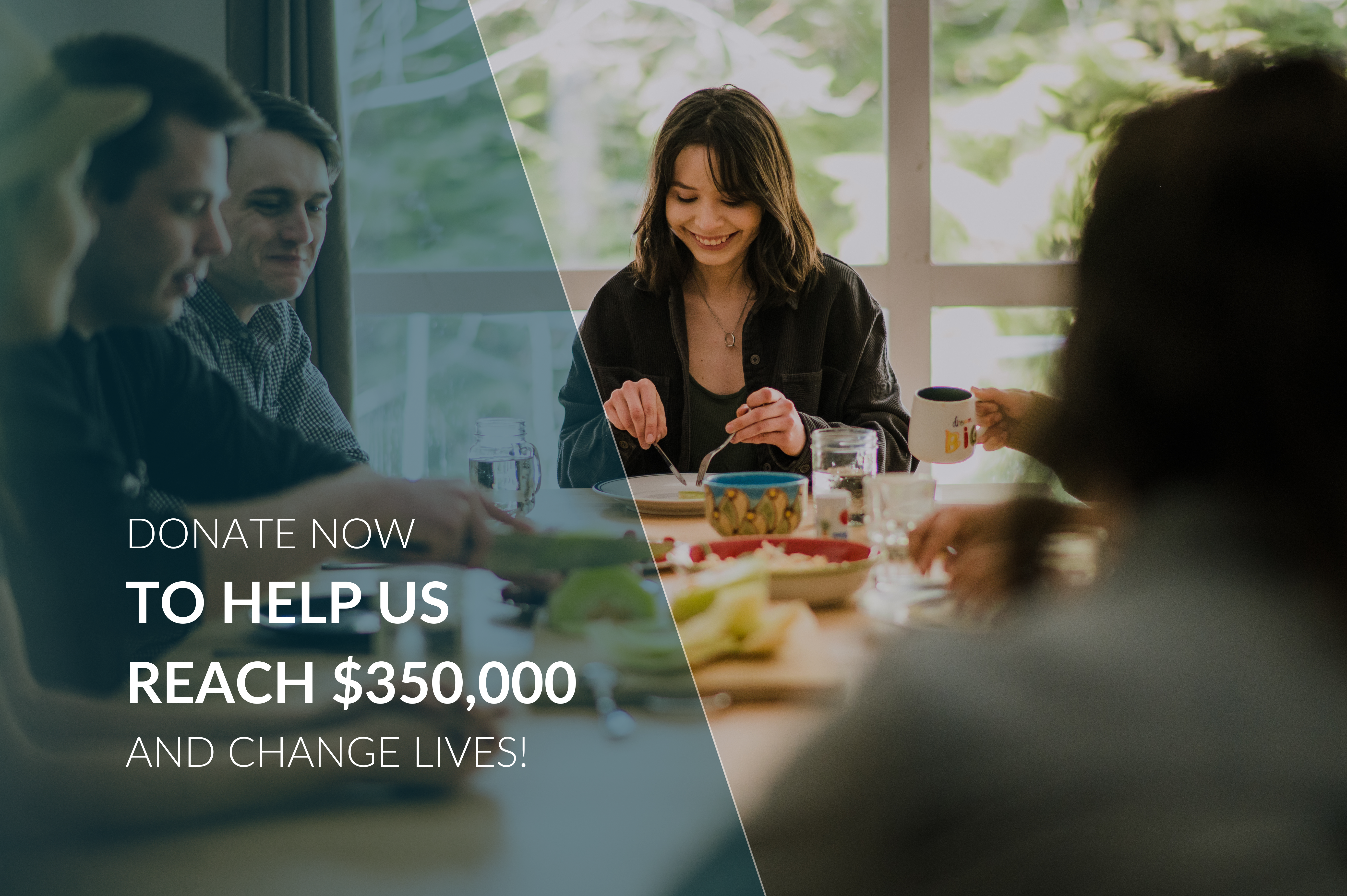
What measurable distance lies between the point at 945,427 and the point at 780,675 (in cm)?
63

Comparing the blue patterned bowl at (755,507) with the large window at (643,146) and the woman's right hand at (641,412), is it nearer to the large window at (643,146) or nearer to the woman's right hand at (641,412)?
the woman's right hand at (641,412)

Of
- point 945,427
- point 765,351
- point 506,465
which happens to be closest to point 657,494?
point 506,465

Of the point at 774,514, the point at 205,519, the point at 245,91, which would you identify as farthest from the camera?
the point at 245,91

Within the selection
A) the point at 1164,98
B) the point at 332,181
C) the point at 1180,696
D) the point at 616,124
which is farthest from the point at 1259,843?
the point at 616,124

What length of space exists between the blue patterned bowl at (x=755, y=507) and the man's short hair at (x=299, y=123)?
1156 mm

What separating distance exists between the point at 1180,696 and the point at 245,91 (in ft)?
6.71

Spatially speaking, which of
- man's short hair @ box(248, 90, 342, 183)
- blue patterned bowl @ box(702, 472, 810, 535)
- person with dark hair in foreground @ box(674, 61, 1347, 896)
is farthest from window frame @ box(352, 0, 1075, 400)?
person with dark hair in foreground @ box(674, 61, 1347, 896)

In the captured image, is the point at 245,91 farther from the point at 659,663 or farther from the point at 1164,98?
the point at 1164,98

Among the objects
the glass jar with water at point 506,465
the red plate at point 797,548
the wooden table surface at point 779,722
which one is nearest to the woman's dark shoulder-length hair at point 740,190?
the glass jar with water at point 506,465

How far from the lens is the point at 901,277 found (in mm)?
2762

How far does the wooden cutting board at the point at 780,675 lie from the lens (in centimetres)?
76

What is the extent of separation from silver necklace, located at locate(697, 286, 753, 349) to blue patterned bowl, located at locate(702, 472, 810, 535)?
83 centimetres

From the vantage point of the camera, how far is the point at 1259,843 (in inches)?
17.9

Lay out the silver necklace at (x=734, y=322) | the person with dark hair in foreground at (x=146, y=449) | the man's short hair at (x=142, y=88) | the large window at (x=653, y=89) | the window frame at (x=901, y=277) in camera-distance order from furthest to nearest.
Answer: the large window at (x=653, y=89), the window frame at (x=901, y=277), the silver necklace at (x=734, y=322), the man's short hair at (x=142, y=88), the person with dark hair in foreground at (x=146, y=449)
